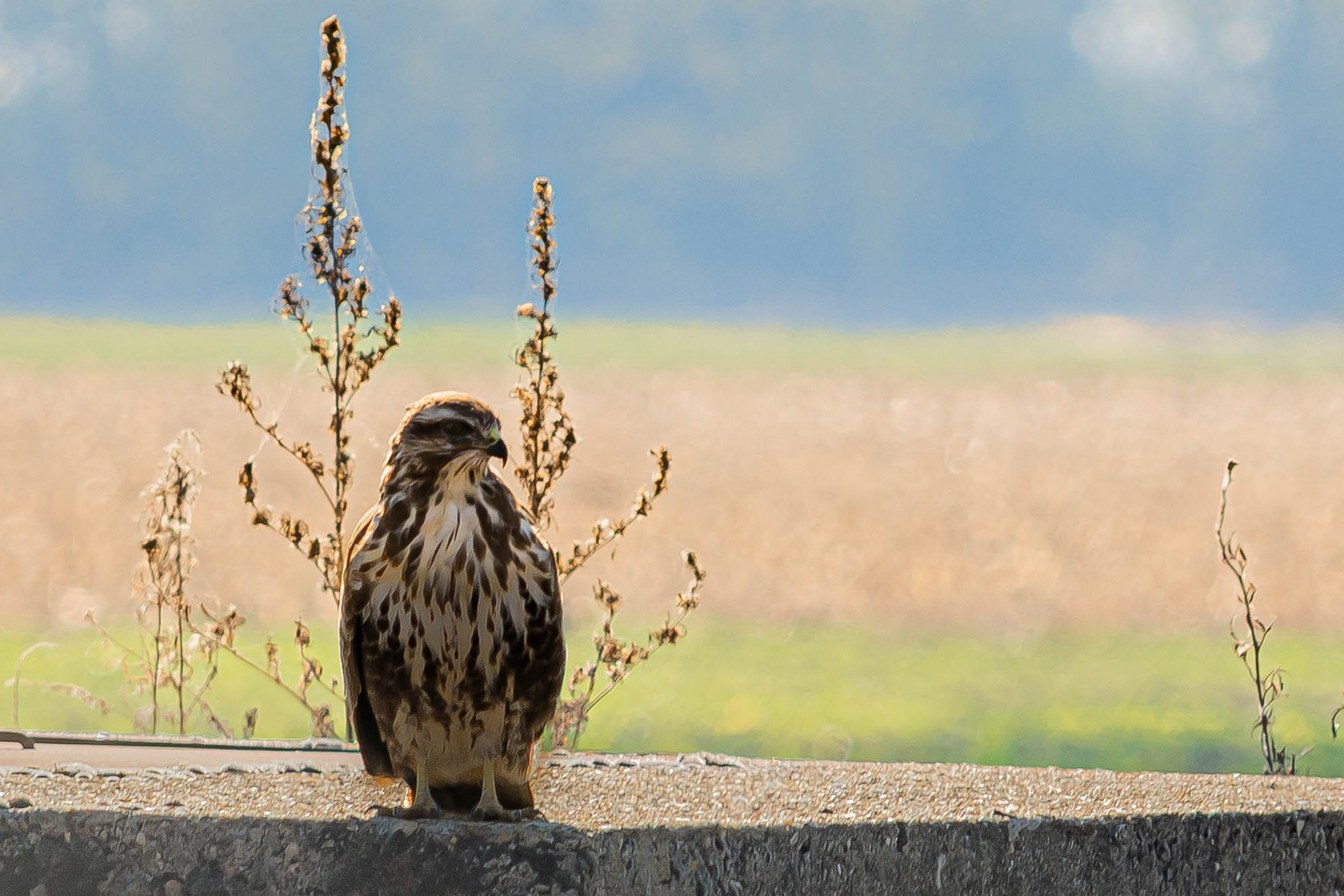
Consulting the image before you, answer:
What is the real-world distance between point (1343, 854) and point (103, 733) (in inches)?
135

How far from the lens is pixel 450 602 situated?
9.60ft

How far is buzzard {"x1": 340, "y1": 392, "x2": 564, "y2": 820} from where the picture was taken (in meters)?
2.91

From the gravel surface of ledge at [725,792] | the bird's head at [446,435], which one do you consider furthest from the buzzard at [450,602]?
the gravel surface of ledge at [725,792]

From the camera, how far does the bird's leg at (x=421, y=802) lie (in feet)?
10.3

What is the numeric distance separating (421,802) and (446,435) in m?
0.81

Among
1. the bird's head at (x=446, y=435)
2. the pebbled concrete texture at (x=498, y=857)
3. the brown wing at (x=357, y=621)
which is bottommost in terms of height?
the pebbled concrete texture at (x=498, y=857)

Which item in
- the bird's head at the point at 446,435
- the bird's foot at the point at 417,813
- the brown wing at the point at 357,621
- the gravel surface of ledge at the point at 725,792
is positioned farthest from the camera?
the gravel surface of ledge at the point at 725,792

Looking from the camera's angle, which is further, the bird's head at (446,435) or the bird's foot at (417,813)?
the bird's foot at (417,813)

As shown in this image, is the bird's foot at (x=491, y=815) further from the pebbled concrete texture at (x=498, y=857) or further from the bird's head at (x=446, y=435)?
the bird's head at (x=446, y=435)

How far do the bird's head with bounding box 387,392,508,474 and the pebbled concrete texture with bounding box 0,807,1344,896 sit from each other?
74cm

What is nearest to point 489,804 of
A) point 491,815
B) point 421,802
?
point 491,815

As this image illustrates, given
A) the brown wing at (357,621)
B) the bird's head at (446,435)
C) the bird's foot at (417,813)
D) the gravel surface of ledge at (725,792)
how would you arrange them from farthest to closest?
the gravel surface of ledge at (725,792) < the bird's foot at (417,813) < the brown wing at (357,621) < the bird's head at (446,435)

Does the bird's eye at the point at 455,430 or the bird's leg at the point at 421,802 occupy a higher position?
the bird's eye at the point at 455,430

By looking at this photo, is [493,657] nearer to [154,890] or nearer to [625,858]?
[625,858]
